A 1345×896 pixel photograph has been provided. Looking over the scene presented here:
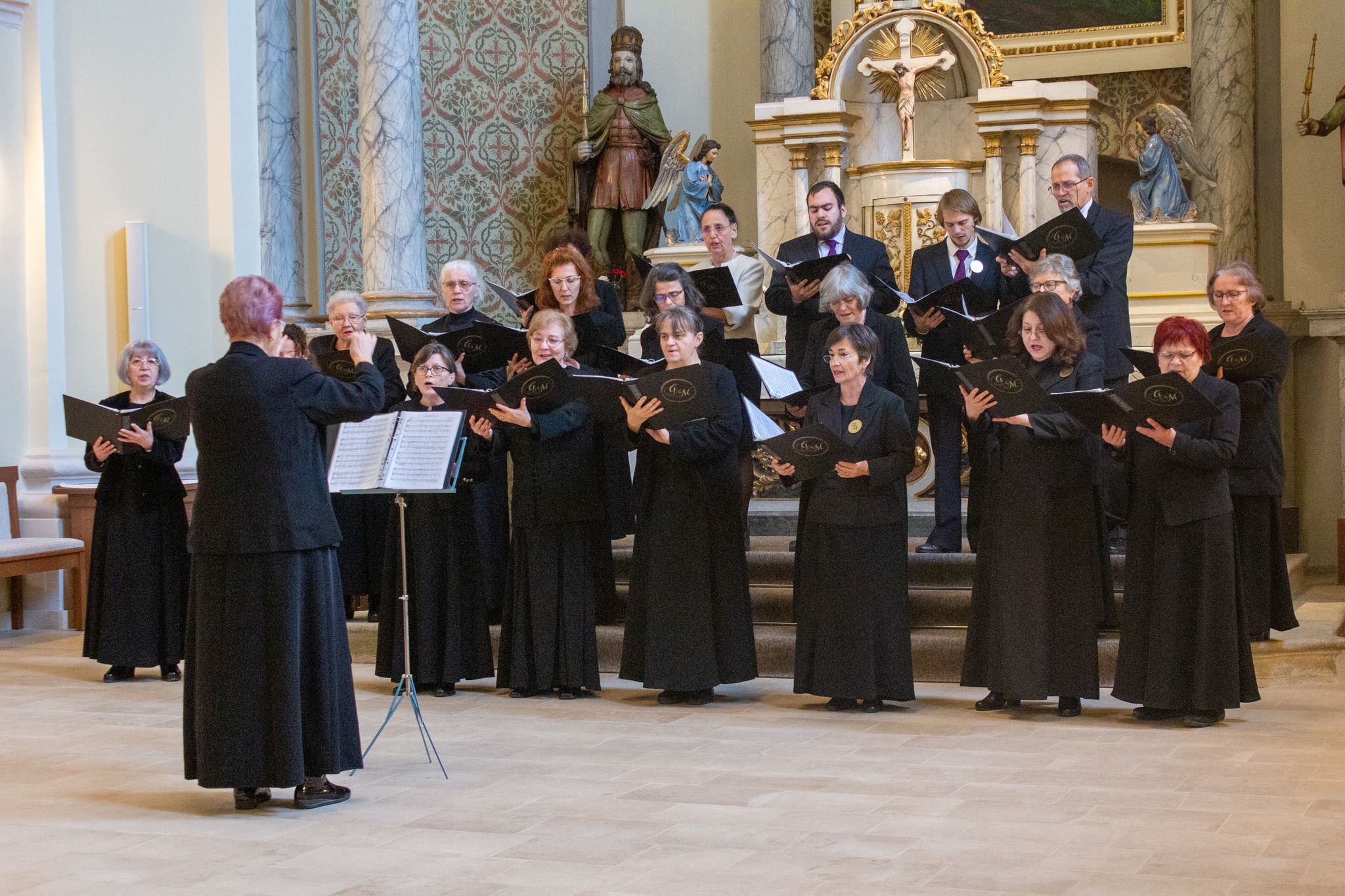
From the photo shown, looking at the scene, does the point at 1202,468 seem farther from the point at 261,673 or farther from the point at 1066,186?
the point at 261,673

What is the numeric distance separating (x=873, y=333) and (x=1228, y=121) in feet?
22.8

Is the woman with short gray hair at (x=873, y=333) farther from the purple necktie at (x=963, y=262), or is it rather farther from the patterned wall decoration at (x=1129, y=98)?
the patterned wall decoration at (x=1129, y=98)

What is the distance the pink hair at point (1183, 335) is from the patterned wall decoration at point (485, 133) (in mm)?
8023

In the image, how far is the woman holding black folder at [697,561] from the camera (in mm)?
6523

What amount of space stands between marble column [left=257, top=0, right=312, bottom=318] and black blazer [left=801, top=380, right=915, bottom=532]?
7427 millimetres

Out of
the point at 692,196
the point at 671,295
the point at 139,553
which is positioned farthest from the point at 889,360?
the point at 692,196

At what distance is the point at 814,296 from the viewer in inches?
284

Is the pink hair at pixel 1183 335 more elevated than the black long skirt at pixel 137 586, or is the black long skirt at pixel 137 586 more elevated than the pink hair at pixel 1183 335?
the pink hair at pixel 1183 335

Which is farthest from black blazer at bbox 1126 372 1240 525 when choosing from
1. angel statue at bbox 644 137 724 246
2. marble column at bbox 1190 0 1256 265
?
marble column at bbox 1190 0 1256 265

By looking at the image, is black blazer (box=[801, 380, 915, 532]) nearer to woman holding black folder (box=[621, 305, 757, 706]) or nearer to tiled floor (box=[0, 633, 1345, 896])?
woman holding black folder (box=[621, 305, 757, 706])

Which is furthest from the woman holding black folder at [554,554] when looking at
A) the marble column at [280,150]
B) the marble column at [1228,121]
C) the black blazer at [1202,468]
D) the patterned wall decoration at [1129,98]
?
the patterned wall decoration at [1129,98]

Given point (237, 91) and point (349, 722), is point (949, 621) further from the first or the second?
point (237, 91)

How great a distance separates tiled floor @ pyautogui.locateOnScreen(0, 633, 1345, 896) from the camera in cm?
407

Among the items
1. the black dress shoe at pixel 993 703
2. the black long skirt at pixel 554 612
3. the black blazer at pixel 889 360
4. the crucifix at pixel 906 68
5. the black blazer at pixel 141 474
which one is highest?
the crucifix at pixel 906 68
